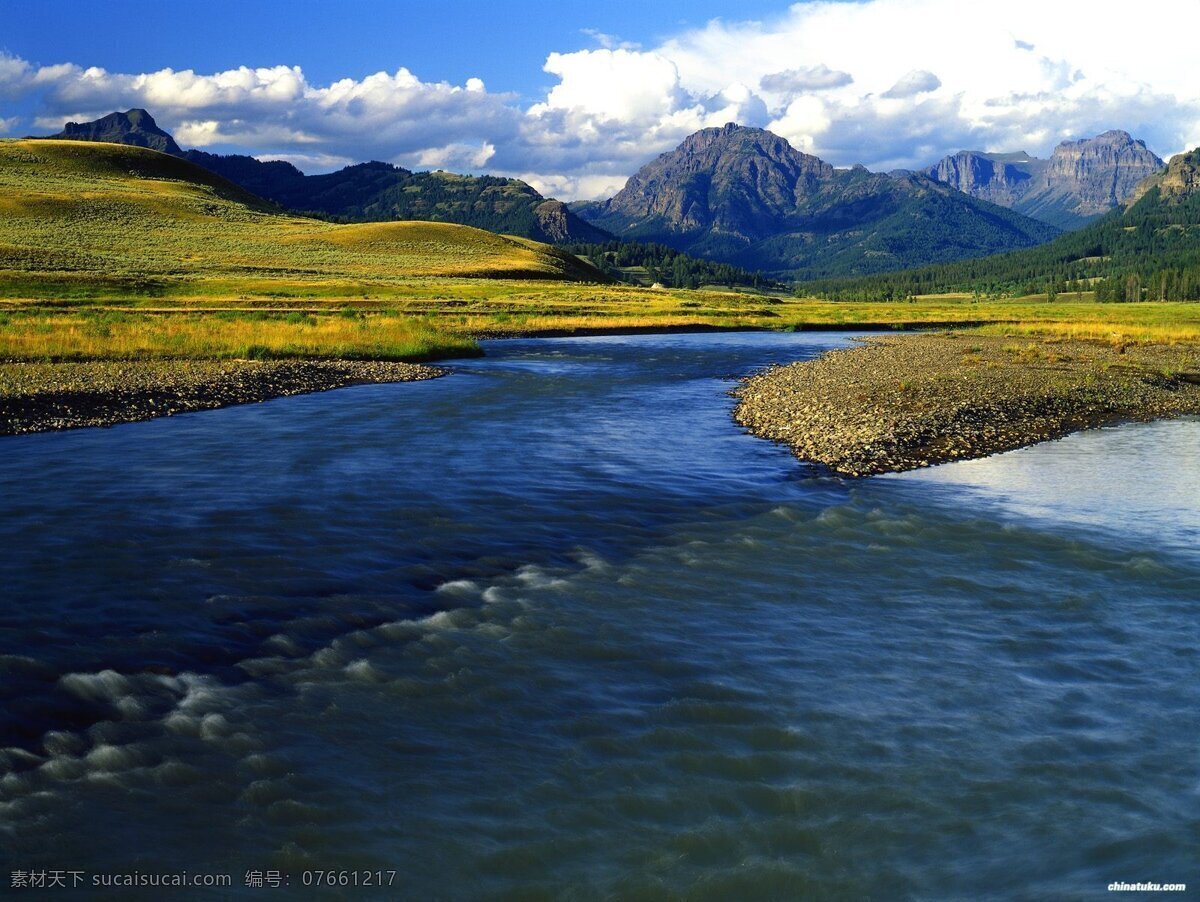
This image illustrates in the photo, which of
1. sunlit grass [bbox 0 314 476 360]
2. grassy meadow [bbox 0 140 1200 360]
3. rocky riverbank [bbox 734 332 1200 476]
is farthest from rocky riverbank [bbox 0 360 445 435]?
rocky riverbank [bbox 734 332 1200 476]

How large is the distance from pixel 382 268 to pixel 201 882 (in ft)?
483

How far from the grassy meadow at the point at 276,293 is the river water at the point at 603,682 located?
3315cm

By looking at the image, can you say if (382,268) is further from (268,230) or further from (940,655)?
(940,655)

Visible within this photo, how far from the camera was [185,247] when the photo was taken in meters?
144

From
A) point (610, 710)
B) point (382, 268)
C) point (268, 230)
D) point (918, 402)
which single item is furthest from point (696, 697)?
point (268, 230)

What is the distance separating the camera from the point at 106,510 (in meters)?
21.0

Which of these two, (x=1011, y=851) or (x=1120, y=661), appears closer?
(x=1011, y=851)

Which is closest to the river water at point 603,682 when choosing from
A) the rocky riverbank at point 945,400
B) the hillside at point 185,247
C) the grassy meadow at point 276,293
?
the rocky riverbank at point 945,400

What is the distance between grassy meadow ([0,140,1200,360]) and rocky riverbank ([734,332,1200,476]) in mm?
23489

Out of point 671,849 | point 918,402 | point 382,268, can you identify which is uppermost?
point 382,268

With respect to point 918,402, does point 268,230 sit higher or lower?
higher

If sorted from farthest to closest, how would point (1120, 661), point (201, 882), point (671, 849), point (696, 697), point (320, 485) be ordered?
point (320, 485) → point (1120, 661) → point (696, 697) → point (671, 849) → point (201, 882)

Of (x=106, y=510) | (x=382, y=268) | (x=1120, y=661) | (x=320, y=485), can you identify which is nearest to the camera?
(x=1120, y=661)

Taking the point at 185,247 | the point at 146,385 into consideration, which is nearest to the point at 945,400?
the point at 146,385
